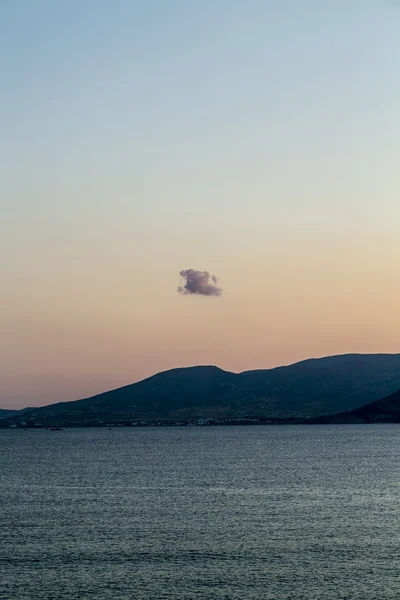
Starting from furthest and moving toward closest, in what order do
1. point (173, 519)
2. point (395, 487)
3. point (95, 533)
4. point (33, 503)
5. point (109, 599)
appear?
point (395, 487), point (33, 503), point (173, 519), point (95, 533), point (109, 599)

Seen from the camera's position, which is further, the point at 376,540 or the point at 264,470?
the point at 264,470

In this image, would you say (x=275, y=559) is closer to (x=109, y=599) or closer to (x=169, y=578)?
(x=169, y=578)

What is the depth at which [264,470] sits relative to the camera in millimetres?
195875

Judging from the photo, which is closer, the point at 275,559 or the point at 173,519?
the point at 275,559

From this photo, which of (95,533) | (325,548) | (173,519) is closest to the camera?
(325,548)

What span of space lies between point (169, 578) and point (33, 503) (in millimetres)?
62598

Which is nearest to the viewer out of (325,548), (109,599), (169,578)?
(109,599)

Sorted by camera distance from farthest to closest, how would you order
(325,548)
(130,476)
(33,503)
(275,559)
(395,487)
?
(130,476), (395,487), (33,503), (325,548), (275,559)

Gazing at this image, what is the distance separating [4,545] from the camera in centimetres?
9400

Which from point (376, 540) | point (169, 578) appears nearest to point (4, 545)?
point (169, 578)

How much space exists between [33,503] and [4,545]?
4160 centimetres

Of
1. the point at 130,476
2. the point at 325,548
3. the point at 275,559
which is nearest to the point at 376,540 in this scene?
the point at 325,548

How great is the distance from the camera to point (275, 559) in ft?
278

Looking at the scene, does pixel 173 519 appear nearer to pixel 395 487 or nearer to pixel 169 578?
pixel 169 578
